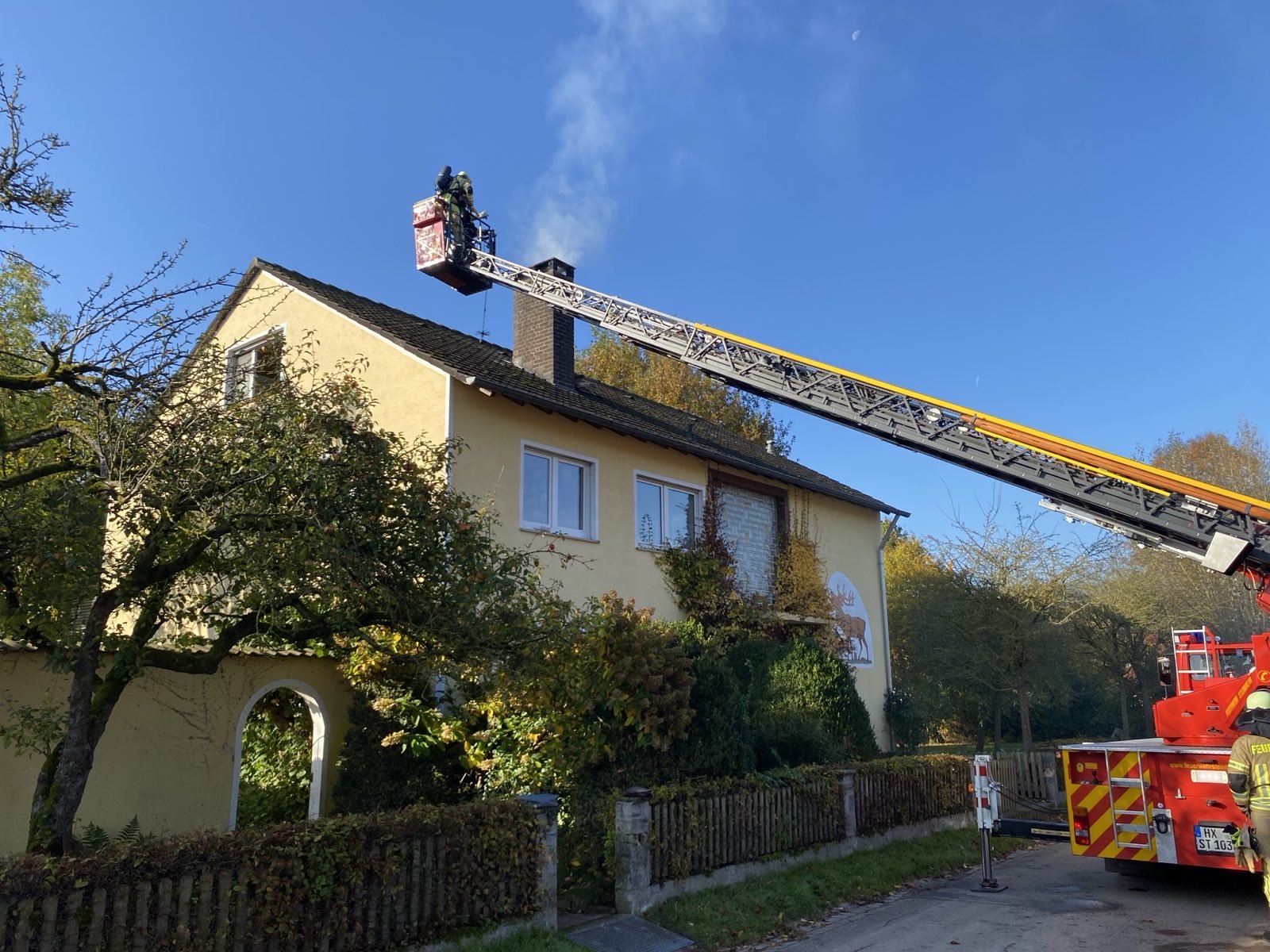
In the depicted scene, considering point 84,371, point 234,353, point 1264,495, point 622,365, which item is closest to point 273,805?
point 234,353

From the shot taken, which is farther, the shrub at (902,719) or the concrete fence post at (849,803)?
the shrub at (902,719)

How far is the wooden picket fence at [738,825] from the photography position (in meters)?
9.02

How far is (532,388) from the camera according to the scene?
556 inches

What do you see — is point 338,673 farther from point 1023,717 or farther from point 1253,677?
point 1023,717

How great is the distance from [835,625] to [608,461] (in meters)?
6.62

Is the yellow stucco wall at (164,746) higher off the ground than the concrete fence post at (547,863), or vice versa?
the yellow stucco wall at (164,746)

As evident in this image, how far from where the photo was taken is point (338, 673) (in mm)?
11414

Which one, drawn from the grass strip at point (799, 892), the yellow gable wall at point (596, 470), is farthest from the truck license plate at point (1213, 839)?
the yellow gable wall at point (596, 470)

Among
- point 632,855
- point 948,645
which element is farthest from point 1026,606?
point 632,855

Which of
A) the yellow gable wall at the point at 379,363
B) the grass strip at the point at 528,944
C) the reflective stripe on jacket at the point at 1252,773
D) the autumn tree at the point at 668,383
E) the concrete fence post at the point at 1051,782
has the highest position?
the autumn tree at the point at 668,383

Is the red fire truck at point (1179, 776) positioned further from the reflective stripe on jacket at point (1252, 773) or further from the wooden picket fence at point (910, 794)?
the wooden picket fence at point (910, 794)

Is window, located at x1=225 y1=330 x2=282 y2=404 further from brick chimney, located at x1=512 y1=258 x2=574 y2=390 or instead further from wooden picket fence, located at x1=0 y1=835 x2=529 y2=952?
brick chimney, located at x1=512 y1=258 x2=574 y2=390

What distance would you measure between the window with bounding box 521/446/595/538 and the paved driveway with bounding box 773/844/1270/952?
21.5 feet

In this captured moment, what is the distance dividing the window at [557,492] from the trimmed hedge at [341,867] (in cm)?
588
